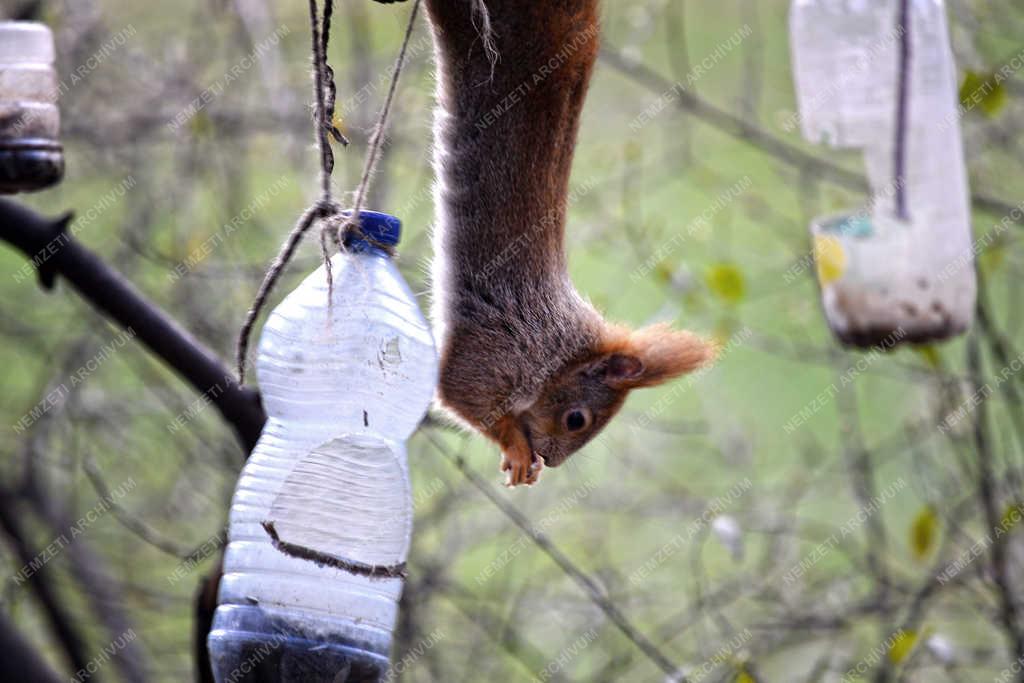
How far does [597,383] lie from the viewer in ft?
7.71

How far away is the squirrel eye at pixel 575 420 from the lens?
2.33 meters

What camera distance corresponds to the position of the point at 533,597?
414 cm

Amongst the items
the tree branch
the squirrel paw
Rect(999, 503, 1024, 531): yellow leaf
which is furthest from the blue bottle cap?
the tree branch

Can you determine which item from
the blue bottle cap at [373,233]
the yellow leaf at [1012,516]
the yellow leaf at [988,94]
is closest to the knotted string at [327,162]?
the blue bottle cap at [373,233]

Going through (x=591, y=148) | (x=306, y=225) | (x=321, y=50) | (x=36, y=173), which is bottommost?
(x=591, y=148)

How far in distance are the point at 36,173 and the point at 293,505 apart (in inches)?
28.1

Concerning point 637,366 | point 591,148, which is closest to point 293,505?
point 637,366

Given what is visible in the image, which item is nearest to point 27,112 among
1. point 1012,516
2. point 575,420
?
point 575,420

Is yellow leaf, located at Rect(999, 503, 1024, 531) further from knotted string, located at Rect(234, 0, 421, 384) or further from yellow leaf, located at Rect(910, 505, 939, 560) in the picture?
knotted string, located at Rect(234, 0, 421, 384)

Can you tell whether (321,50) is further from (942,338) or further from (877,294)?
(942,338)

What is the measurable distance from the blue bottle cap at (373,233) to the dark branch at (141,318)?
2.09 feet

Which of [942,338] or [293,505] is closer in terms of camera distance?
[293,505]

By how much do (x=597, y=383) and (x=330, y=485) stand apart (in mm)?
825

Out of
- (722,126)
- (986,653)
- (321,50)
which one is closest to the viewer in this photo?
(321,50)
